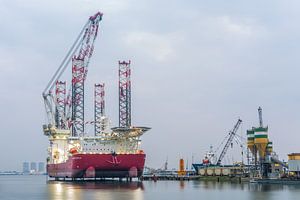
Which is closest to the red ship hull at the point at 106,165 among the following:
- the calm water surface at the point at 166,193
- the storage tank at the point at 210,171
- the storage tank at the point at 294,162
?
the calm water surface at the point at 166,193

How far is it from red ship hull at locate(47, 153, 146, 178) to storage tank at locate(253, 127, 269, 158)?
22360 mm

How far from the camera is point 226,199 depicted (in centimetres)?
5078

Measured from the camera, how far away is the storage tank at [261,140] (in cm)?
7738

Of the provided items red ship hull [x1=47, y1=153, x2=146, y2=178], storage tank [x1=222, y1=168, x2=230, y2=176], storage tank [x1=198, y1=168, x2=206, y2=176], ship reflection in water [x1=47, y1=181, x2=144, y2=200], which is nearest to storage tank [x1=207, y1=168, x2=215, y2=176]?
storage tank [x1=198, y1=168, x2=206, y2=176]

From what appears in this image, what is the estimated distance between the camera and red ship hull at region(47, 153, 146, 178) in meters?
86.0

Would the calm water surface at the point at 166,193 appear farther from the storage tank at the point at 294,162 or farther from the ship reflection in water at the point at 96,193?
the storage tank at the point at 294,162

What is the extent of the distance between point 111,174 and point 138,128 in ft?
33.0

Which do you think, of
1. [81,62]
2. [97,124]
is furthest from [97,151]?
[81,62]

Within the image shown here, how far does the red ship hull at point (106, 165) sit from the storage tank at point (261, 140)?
2236 centimetres

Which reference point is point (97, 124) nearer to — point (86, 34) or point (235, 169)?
point (86, 34)

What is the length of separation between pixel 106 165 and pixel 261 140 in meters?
28.5

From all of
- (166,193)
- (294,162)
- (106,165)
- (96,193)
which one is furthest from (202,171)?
(96,193)

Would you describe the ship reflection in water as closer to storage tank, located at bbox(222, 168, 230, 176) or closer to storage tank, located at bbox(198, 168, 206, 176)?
storage tank, located at bbox(222, 168, 230, 176)

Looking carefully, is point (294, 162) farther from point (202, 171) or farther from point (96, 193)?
point (202, 171)
